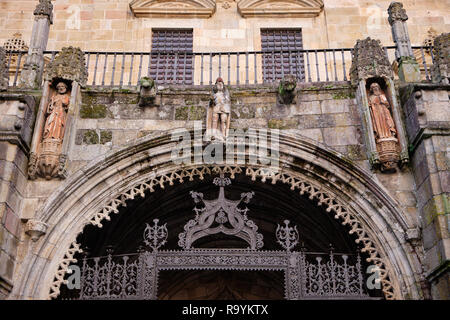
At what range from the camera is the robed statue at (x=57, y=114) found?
8578 millimetres

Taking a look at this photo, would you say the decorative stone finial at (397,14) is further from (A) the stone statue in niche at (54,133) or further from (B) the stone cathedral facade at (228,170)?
(A) the stone statue in niche at (54,133)

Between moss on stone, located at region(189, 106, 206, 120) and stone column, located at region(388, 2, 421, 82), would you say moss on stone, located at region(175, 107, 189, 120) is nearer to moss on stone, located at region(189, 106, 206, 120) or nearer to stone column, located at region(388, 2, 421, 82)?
moss on stone, located at region(189, 106, 206, 120)

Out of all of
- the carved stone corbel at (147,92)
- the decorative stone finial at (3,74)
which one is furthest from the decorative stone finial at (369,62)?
the decorative stone finial at (3,74)

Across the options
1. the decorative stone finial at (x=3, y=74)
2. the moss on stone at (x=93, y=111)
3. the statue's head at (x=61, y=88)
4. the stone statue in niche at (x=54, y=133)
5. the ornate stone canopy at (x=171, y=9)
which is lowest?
the stone statue in niche at (x=54, y=133)

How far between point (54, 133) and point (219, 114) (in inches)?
99.5

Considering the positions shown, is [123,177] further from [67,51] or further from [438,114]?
[438,114]

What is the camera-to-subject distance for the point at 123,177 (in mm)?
8648

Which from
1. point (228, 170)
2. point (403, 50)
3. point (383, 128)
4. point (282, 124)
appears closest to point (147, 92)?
point (228, 170)

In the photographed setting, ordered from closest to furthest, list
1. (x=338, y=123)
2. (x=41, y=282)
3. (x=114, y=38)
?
1. (x=41, y=282)
2. (x=338, y=123)
3. (x=114, y=38)

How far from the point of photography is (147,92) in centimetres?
902

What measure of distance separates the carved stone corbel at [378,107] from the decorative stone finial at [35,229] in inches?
192

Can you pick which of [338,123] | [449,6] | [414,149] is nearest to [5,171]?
[338,123]

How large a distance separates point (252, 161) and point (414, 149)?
242 centimetres

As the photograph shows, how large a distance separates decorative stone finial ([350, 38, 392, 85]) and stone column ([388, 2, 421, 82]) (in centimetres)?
36
